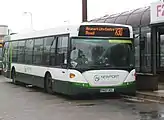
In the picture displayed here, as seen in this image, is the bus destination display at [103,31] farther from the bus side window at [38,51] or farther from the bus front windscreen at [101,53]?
the bus side window at [38,51]

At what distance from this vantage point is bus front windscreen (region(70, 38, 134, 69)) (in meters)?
13.6

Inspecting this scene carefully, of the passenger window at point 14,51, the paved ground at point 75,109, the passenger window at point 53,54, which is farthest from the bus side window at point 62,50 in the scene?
the passenger window at point 14,51

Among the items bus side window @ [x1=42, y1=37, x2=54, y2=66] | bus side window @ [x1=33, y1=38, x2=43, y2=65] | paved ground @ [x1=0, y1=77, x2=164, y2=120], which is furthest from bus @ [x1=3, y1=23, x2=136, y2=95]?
bus side window @ [x1=33, y1=38, x2=43, y2=65]

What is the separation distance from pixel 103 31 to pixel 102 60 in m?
1.12

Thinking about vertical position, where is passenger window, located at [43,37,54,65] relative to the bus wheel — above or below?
above

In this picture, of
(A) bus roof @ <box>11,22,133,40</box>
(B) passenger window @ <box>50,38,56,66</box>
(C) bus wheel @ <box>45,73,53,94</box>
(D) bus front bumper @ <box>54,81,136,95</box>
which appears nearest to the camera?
(D) bus front bumper @ <box>54,81,136,95</box>

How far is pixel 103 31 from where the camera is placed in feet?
46.1

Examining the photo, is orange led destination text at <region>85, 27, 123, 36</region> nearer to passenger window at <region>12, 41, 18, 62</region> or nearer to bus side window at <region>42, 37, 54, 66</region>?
bus side window at <region>42, 37, 54, 66</region>

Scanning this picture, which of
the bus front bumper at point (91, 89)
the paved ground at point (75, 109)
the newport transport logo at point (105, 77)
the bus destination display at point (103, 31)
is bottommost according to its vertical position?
the paved ground at point (75, 109)

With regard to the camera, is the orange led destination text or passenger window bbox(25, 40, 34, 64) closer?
the orange led destination text

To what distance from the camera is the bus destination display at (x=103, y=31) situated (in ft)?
45.2

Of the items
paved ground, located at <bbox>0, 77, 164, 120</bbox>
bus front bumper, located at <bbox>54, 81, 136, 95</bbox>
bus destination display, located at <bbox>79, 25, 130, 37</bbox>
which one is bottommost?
paved ground, located at <bbox>0, 77, 164, 120</bbox>

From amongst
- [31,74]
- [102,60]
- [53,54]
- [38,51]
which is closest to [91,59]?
[102,60]

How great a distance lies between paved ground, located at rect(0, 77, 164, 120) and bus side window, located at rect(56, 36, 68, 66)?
4.79ft
